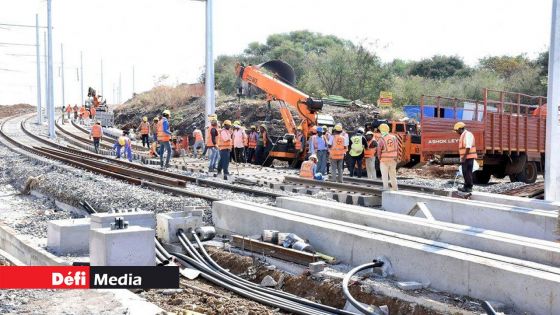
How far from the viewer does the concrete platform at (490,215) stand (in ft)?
29.2

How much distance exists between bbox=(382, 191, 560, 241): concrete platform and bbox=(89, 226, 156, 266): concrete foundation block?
497 centimetres

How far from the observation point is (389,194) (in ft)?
38.0

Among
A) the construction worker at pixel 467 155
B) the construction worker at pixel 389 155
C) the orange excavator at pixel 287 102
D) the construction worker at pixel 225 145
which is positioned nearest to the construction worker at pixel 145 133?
the orange excavator at pixel 287 102

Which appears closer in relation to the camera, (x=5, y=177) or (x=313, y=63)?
(x=5, y=177)

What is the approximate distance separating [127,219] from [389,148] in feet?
21.2

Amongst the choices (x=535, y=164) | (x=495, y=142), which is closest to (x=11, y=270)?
(x=495, y=142)

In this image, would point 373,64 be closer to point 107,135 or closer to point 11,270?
point 107,135

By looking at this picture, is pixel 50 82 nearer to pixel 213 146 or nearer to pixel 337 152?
pixel 213 146

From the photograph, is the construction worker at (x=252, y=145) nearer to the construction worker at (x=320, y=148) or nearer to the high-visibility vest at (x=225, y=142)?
the construction worker at (x=320, y=148)

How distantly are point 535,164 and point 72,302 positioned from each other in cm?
1641

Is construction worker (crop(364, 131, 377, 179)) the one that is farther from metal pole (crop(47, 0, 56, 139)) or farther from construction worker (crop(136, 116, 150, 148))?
metal pole (crop(47, 0, 56, 139))

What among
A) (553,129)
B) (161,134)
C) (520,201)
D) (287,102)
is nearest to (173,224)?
(520,201)

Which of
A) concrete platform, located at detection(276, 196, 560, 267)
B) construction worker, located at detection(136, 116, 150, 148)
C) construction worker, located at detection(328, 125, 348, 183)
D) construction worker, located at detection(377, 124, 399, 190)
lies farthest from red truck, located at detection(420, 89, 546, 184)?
construction worker, located at detection(136, 116, 150, 148)

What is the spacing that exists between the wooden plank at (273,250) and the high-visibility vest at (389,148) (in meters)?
5.35
